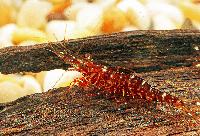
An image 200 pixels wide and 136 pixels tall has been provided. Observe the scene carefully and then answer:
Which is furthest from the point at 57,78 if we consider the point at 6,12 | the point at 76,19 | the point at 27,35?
the point at 6,12

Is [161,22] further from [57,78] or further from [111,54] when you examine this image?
[57,78]

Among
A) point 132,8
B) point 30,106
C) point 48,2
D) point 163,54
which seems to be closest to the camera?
point 30,106

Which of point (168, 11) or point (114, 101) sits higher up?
point (168, 11)

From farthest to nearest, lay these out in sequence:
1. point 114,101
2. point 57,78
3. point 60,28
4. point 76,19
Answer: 1. point 76,19
2. point 60,28
3. point 57,78
4. point 114,101

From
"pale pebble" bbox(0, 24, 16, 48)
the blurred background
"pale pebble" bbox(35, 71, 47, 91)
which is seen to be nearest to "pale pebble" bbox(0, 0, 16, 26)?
the blurred background

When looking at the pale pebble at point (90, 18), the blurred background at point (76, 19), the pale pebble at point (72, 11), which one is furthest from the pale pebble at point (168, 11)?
the pale pebble at point (72, 11)

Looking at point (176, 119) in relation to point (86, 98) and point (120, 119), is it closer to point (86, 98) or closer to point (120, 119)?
point (120, 119)

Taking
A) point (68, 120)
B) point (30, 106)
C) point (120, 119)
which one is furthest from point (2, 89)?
point (120, 119)

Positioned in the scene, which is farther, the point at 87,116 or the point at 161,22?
the point at 161,22
